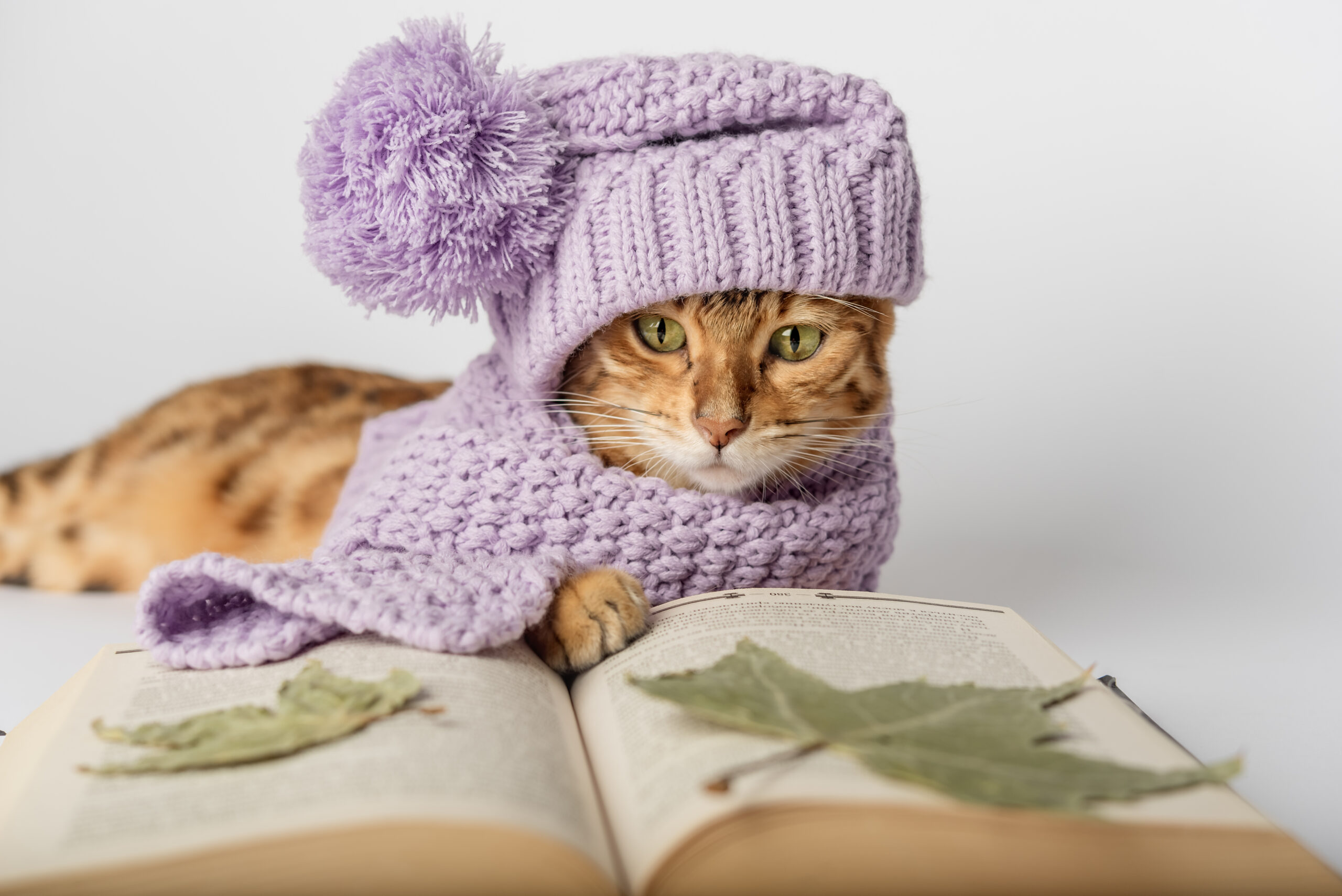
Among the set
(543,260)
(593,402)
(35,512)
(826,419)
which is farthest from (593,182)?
(35,512)

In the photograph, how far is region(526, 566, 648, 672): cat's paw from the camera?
1.15m

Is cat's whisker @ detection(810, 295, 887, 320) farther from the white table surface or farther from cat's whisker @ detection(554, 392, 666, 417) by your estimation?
the white table surface

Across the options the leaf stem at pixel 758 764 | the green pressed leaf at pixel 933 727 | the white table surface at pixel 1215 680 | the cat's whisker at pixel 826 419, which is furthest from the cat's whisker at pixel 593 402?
the white table surface at pixel 1215 680

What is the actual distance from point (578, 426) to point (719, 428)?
0.73ft

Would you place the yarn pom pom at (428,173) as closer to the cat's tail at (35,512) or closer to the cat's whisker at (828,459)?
the cat's whisker at (828,459)

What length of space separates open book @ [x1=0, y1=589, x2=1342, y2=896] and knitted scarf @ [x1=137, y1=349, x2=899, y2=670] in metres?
0.11

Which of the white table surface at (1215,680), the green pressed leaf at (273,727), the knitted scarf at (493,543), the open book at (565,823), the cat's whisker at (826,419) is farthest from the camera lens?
the cat's whisker at (826,419)

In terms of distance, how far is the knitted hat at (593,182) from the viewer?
1.18 metres

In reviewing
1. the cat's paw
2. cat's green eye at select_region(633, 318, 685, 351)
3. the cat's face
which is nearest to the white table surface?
the cat's face

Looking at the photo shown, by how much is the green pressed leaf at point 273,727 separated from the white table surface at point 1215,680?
46 cm

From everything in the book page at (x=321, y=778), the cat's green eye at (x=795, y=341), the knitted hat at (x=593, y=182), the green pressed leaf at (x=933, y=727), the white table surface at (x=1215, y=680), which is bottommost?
the white table surface at (x=1215, y=680)

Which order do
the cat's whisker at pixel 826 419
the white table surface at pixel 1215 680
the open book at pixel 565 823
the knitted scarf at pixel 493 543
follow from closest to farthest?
the open book at pixel 565 823, the knitted scarf at pixel 493 543, the white table surface at pixel 1215 680, the cat's whisker at pixel 826 419

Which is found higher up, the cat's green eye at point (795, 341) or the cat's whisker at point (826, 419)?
the cat's green eye at point (795, 341)

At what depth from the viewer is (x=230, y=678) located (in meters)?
1.06
